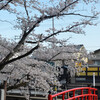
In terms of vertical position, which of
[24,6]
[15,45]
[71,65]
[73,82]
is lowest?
[73,82]

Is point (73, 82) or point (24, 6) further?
point (73, 82)

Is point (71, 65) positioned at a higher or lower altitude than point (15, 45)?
lower

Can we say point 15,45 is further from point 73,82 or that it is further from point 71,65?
point 73,82

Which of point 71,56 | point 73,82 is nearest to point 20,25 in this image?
point 71,56

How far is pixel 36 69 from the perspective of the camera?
8.94 metres

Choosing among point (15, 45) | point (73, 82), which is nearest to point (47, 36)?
point (15, 45)

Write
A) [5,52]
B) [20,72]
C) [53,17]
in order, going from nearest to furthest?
[53,17], [5,52], [20,72]

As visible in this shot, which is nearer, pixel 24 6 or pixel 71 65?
pixel 24 6

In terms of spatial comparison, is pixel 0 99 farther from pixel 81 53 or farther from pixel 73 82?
pixel 73 82

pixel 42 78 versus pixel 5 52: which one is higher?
pixel 5 52

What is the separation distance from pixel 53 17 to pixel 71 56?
250 centimetres

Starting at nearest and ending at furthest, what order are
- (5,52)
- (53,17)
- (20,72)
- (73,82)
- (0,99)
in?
(0,99)
(53,17)
(5,52)
(20,72)
(73,82)

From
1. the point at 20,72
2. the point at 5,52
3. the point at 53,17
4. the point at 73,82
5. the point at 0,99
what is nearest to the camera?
the point at 0,99

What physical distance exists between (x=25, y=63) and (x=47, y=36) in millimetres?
1973
